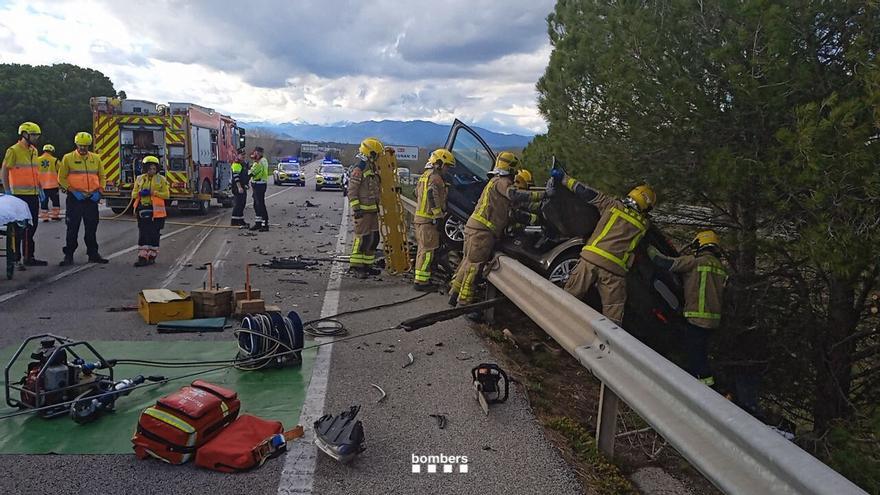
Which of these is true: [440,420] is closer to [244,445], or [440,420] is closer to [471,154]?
[244,445]

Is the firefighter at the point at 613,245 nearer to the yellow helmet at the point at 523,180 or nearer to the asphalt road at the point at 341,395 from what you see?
the asphalt road at the point at 341,395

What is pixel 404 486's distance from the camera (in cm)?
296

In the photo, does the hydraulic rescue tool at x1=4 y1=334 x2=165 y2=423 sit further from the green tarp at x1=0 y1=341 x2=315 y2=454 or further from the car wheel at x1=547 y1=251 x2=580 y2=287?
the car wheel at x1=547 y1=251 x2=580 y2=287

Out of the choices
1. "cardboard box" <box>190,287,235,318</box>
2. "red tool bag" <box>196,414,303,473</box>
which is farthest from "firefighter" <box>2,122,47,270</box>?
"red tool bag" <box>196,414,303,473</box>

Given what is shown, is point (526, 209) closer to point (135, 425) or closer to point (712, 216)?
point (712, 216)

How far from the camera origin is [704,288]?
514 centimetres

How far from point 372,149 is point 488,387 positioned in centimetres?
548

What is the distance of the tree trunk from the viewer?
5219 mm

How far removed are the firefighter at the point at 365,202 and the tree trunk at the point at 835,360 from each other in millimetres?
5561

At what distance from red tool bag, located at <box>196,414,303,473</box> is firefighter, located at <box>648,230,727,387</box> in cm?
350

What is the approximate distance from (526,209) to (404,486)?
449cm

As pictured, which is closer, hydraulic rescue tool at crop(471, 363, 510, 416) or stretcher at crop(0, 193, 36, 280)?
hydraulic rescue tool at crop(471, 363, 510, 416)

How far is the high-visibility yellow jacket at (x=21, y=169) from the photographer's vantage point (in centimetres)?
921

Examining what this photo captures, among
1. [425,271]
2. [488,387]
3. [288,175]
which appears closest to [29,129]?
[425,271]
